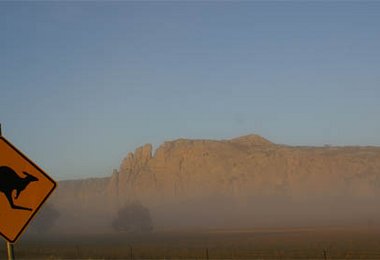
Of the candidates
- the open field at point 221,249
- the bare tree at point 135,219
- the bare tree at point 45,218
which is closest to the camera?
the open field at point 221,249

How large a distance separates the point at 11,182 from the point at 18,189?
0.10 m

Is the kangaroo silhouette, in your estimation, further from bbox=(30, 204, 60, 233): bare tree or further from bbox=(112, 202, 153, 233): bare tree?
bbox=(112, 202, 153, 233): bare tree

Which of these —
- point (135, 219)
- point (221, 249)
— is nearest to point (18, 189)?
point (221, 249)

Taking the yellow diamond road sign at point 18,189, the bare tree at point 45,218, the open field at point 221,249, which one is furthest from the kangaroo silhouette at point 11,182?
the bare tree at point 45,218

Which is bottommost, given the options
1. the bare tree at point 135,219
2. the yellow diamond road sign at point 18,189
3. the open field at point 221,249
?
the bare tree at point 135,219

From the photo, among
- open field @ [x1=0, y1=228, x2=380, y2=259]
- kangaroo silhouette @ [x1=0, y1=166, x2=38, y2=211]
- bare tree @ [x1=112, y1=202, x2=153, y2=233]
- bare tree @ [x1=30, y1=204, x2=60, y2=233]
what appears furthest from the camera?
bare tree @ [x1=112, y1=202, x2=153, y2=233]

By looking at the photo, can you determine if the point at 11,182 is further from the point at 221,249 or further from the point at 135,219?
the point at 135,219

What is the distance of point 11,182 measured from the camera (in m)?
5.68

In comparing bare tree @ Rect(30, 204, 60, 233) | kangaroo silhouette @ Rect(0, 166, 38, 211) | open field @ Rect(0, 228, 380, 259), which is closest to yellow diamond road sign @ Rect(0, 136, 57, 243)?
kangaroo silhouette @ Rect(0, 166, 38, 211)

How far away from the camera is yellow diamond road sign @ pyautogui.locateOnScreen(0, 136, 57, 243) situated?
18.6 feet

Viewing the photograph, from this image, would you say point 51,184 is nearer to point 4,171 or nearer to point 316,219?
point 4,171

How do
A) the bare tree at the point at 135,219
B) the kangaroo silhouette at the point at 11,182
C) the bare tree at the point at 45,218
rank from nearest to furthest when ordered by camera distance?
the kangaroo silhouette at the point at 11,182, the bare tree at the point at 45,218, the bare tree at the point at 135,219

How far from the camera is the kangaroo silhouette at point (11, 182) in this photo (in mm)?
5684

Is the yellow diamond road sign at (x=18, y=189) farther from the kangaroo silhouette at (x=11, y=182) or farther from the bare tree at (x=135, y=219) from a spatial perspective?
the bare tree at (x=135, y=219)
